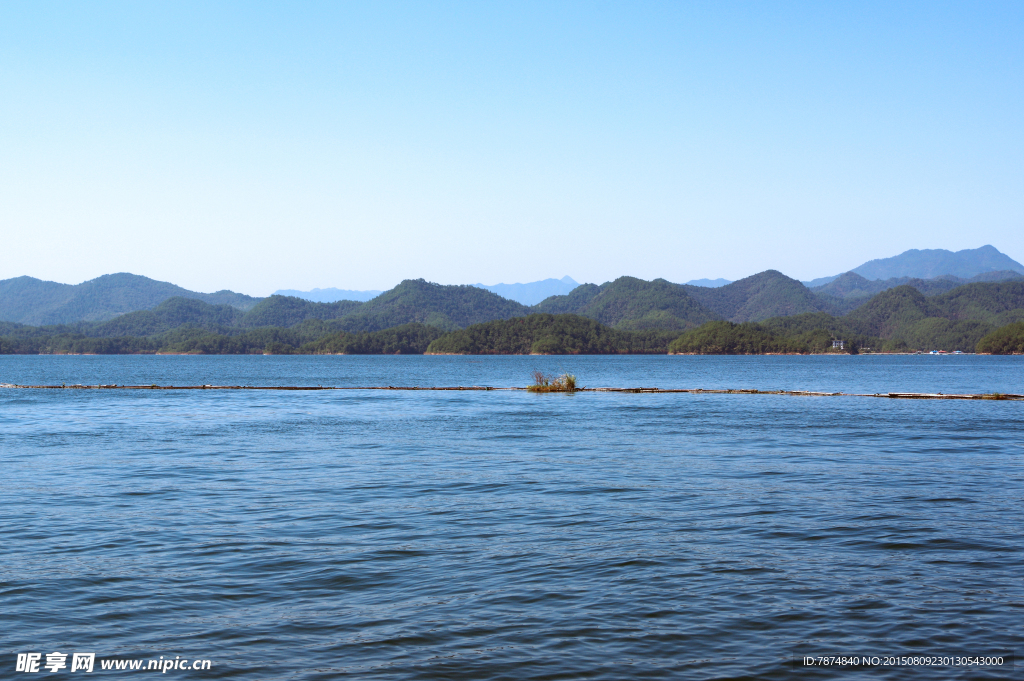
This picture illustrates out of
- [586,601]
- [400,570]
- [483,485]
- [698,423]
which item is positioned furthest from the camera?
[698,423]

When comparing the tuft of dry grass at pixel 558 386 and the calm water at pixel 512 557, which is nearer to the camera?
the calm water at pixel 512 557

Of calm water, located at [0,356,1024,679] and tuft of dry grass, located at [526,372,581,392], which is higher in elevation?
tuft of dry grass, located at [526,372,581,392]

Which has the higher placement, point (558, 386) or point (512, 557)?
point (558, 386)

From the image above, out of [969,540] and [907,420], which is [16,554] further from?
[907,420]

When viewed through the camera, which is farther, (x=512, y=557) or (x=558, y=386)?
(x=558, y=386)

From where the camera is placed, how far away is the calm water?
11.7 m

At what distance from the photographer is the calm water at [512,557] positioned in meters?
11.7

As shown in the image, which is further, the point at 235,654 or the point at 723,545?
the point at 723,545

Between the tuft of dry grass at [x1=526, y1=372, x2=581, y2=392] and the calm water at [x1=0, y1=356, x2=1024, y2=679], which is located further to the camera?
the tuft of dry grass at [x1=526, y1=372, x2=581, y2=392]

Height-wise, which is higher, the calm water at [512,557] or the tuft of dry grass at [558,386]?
the tuft of dry grass at [558,386]

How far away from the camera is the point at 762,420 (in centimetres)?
5497

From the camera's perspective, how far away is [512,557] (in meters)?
16.8

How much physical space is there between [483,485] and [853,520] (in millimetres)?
11594

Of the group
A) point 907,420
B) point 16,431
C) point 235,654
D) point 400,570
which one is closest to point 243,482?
point 400,570
